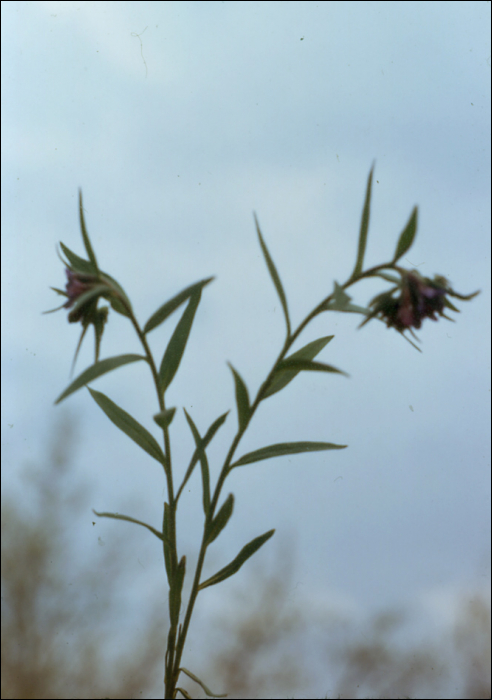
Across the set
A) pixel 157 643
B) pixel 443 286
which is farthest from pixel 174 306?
pixel 157 643

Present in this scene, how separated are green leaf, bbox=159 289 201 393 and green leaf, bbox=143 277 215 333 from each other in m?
0.07

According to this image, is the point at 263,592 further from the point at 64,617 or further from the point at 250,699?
the point at 64,617

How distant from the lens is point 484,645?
104cm

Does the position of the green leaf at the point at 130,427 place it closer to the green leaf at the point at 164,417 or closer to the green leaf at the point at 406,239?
the green leaf at the point at 164,417

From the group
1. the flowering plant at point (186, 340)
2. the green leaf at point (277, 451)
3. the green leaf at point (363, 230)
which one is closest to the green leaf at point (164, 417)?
the flowering plant at point (186, 340)

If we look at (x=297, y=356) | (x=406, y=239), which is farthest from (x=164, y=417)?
(x=406, y=239)

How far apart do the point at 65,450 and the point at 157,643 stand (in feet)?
1.21

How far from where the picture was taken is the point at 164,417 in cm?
58

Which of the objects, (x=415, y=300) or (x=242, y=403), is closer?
(x=415, y=300)

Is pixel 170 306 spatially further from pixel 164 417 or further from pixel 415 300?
pixel 415 300

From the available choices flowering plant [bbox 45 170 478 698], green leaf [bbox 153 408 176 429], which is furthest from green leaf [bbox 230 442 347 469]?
green leaf [bbox 153 408 176 429]

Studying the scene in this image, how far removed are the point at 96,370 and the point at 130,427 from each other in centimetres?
12

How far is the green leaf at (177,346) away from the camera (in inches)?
27.1

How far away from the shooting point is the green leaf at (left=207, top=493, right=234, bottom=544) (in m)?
0.66
